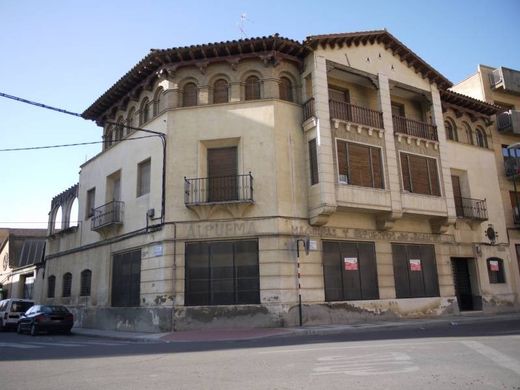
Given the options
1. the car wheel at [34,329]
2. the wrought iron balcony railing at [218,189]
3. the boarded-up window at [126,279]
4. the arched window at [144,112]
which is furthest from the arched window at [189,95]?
the car wheel at [34,329]

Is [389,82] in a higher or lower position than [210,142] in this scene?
higher

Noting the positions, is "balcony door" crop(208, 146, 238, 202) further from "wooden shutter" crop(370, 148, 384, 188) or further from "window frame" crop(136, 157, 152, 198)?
Answer: "wooden shutter" crop(370, 148, 384, 188)

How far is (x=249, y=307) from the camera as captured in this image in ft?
54.9

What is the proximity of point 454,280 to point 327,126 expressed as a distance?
10.7 meters

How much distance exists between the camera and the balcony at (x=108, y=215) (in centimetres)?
2106

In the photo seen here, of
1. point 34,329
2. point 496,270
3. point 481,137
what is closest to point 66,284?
point 34,329

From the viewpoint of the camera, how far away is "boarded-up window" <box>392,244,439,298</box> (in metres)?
20.0

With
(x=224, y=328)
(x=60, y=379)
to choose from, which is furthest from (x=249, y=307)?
(x=60, y=379)

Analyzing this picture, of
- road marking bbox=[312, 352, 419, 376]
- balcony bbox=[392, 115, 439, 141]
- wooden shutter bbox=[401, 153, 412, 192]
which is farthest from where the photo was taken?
balcony bbox=[392, 115, 439, 141]

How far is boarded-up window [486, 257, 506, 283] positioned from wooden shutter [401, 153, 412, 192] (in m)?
7.26

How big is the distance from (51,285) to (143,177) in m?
11.7

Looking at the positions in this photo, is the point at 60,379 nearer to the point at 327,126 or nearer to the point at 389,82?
the point at 327,126

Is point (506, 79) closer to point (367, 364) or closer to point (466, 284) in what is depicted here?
point (466, 284)

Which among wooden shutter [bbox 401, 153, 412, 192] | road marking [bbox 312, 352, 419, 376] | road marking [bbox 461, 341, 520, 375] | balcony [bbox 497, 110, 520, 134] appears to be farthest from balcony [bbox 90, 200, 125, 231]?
balcony [bbox 497, 110, 520, 134]
